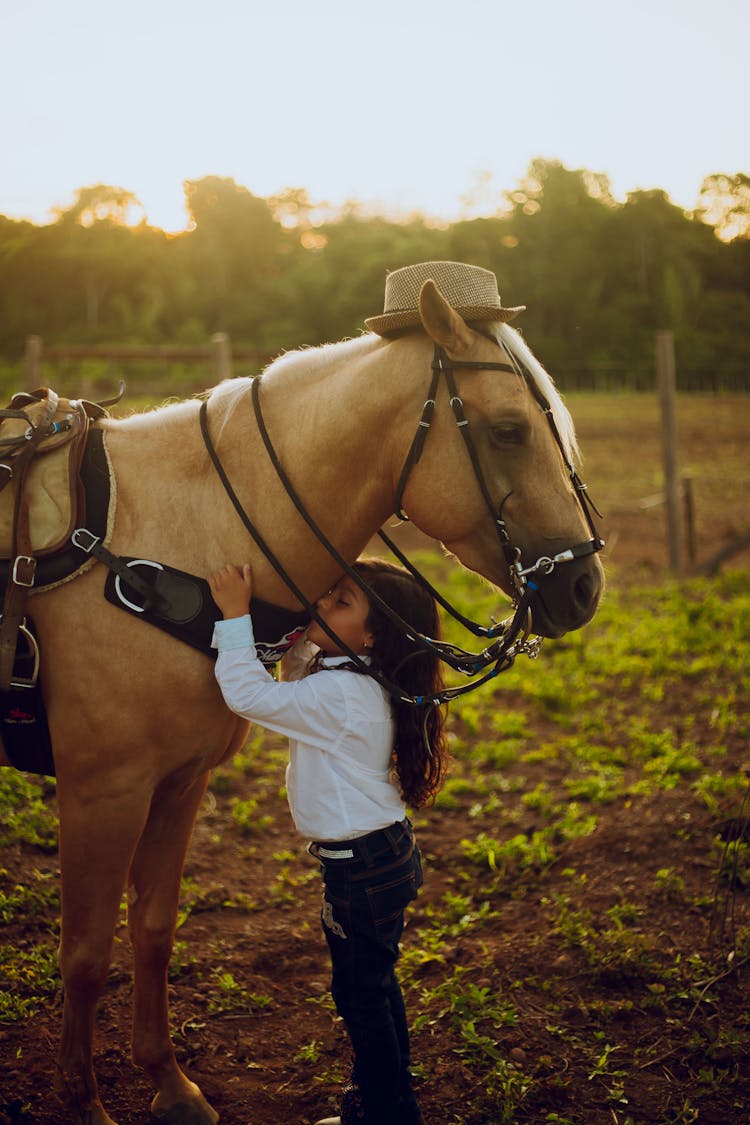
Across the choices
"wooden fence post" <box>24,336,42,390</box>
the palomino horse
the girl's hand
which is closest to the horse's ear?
the palomino horse

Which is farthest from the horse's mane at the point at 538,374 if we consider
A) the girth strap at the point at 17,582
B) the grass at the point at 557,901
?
the grass at the point at 557,901

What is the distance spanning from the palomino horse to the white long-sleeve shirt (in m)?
0.21

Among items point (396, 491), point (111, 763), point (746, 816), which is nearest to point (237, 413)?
point (396, 491)

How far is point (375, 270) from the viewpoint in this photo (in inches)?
1035

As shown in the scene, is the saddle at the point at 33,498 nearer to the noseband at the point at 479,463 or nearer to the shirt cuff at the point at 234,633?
the shirt cuff at the point at 234,633

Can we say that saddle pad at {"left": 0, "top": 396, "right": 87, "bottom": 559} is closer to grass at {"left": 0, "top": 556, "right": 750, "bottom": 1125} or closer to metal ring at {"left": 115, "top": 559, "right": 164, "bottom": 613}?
metal ring at {"left": 115, "top": 559, "right": 164, "bottom": 613}

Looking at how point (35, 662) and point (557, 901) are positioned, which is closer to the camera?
point (35, 662)

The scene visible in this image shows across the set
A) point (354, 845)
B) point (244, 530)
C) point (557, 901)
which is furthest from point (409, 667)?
point (557, 901)

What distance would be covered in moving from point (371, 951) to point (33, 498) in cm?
160

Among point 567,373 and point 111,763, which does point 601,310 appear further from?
point 111,763

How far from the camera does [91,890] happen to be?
221cm

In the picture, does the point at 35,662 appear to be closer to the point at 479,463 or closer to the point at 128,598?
the point at 128,598

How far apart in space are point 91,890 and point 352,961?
2.50 feet

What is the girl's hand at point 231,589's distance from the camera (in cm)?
214
